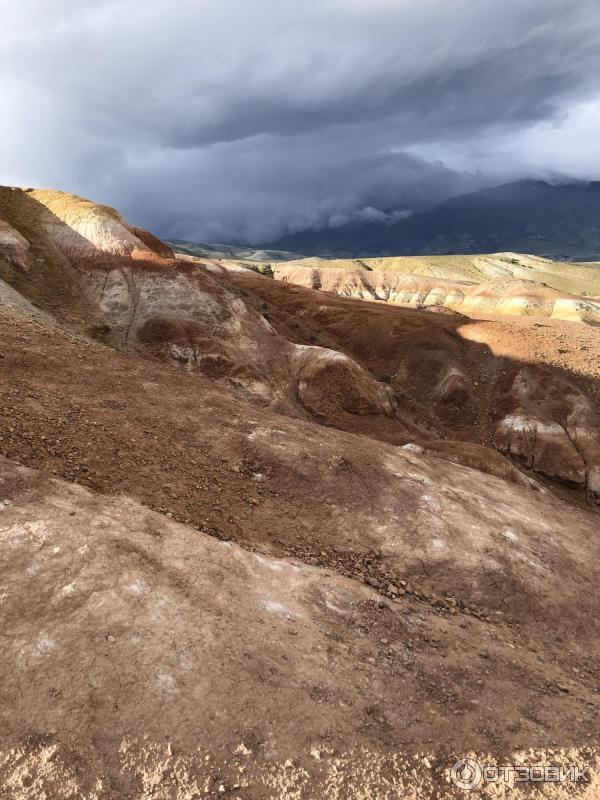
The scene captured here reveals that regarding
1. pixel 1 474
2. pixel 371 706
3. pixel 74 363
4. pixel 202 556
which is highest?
pixel 74 363

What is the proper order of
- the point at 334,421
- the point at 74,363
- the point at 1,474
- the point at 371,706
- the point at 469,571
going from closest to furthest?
the point at 371,706
the point at 1,474
the point at 469,571
the point at 74,363
the point at 334,421

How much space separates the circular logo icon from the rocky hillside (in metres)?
0.17

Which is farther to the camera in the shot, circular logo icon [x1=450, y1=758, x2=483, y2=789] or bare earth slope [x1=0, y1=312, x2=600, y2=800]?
circular logo icon [x1=450, y1=758, x2=483, y2=789]

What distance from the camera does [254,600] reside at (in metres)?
11.1

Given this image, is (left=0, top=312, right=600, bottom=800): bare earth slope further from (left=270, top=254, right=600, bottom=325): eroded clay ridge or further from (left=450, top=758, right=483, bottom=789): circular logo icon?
(left=270, top=254, right=600, bottom=325): eroded clay ridge

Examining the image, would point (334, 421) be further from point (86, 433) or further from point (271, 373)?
point (86, 433)

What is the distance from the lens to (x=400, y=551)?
16.4 m

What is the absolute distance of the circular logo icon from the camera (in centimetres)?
779

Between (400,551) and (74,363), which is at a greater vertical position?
(74,363)

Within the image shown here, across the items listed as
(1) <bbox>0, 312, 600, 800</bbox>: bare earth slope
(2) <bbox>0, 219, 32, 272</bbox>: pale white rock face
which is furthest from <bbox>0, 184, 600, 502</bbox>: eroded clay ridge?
(1) <bbox>0, 312, 600, 800</bbox>: bare earth slope

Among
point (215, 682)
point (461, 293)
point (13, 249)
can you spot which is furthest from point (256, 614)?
point (461, 293)

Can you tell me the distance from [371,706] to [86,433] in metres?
12.9

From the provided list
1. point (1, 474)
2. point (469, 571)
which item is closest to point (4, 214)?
point (1, 474)

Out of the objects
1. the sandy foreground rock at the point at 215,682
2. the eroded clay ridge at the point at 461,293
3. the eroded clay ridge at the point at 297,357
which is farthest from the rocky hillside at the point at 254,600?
the eroded clay ridge at the point at 461,293
